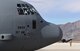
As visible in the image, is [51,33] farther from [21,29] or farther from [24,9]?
[24,9]

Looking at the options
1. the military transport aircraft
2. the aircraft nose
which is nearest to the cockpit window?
the military transport aircraft

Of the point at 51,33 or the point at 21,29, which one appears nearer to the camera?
the point at 21,29

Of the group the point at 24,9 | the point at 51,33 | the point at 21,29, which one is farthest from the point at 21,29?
the point at 51,33

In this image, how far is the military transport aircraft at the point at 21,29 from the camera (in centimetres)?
1471

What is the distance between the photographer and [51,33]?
605 inches

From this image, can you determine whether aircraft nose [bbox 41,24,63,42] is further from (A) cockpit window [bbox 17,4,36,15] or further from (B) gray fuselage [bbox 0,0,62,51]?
(A) cockpit window [bbox 17,4,36,15]

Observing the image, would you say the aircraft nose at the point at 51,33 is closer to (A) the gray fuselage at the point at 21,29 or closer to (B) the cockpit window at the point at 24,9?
(A) the gray fuselage at the point at 21,29

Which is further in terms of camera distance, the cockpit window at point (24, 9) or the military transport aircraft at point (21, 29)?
the cockpit window at point (24, 9)

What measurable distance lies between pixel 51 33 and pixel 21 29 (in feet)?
5.70

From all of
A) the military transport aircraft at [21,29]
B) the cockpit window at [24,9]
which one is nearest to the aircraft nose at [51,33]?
the military transport aircraft at [21,29]

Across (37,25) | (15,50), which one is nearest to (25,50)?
(15,50)

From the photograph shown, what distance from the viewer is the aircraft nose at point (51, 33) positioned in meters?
15.2

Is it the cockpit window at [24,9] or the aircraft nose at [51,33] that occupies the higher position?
the cockpit window at [24,9]

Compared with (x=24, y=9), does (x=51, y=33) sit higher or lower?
lower
